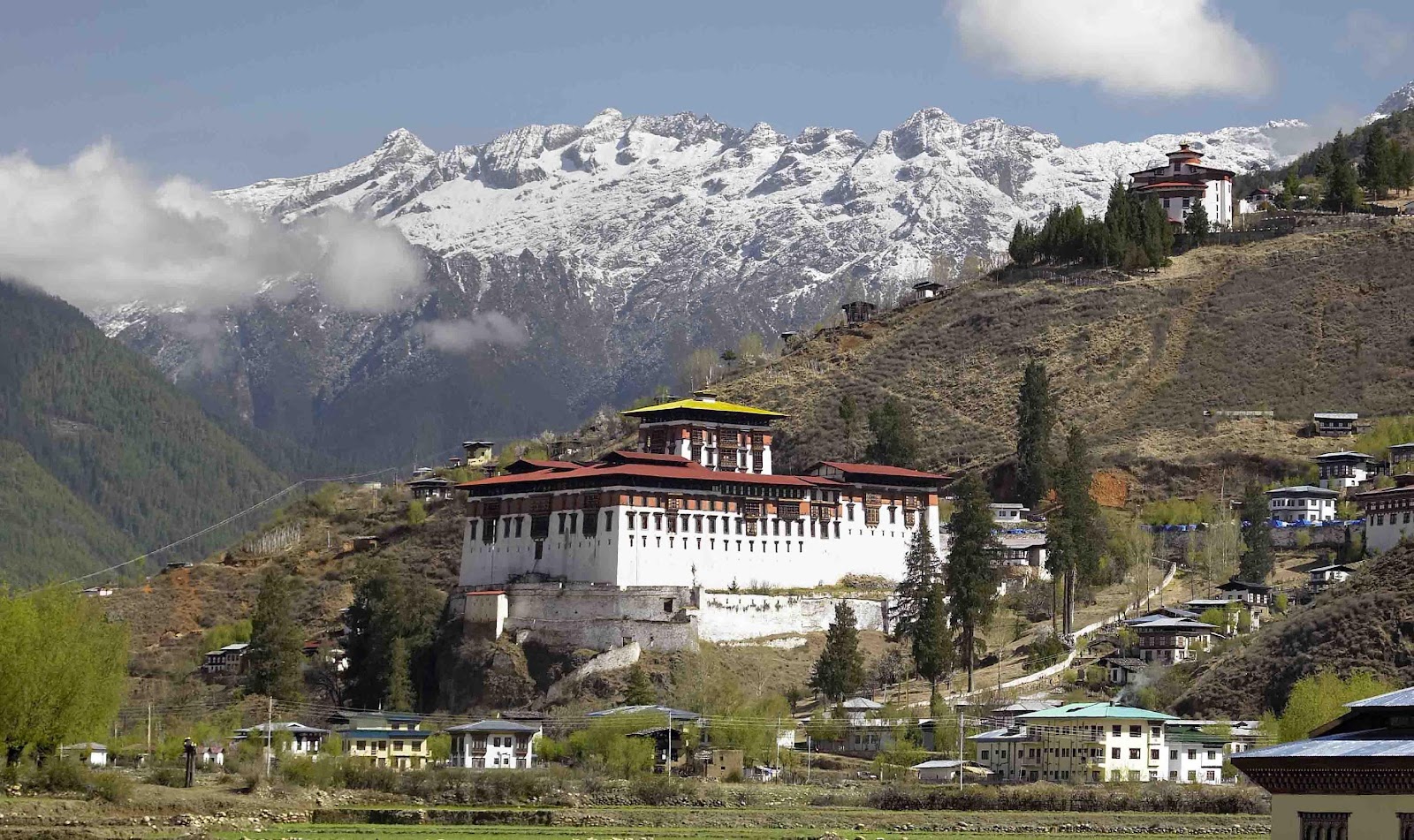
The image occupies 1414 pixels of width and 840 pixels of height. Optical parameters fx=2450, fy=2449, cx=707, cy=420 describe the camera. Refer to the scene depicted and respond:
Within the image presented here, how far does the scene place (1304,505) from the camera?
514 ft

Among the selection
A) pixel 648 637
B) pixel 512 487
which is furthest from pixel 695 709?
pixel 512 487

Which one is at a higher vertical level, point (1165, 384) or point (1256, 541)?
point (1165, 384)

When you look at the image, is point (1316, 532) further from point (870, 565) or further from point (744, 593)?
point (744, 593)

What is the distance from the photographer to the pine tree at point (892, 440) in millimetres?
167000

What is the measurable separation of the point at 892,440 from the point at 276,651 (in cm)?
→ 4998

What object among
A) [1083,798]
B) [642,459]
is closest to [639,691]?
[642,459]

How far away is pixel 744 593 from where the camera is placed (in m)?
140

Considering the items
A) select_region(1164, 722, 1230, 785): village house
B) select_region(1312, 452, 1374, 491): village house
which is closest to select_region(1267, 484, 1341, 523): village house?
select_region(1312, 452, 1374, 491): village house

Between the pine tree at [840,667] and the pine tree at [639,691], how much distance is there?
8658 mm

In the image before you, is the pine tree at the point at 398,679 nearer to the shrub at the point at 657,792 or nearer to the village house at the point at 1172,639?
the shrub at the point at 657,792

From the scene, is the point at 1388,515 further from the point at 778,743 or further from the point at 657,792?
the point at 657,792

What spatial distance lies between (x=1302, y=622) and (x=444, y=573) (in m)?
60.3

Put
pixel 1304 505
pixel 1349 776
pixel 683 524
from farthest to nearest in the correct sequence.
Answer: pixel 1304 505
pixel 683 524
pixel 1349 776

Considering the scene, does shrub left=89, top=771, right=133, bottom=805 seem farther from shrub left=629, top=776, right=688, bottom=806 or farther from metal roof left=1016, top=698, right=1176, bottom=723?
metal roof left=1016, top=698, right=1176, bottom=723
